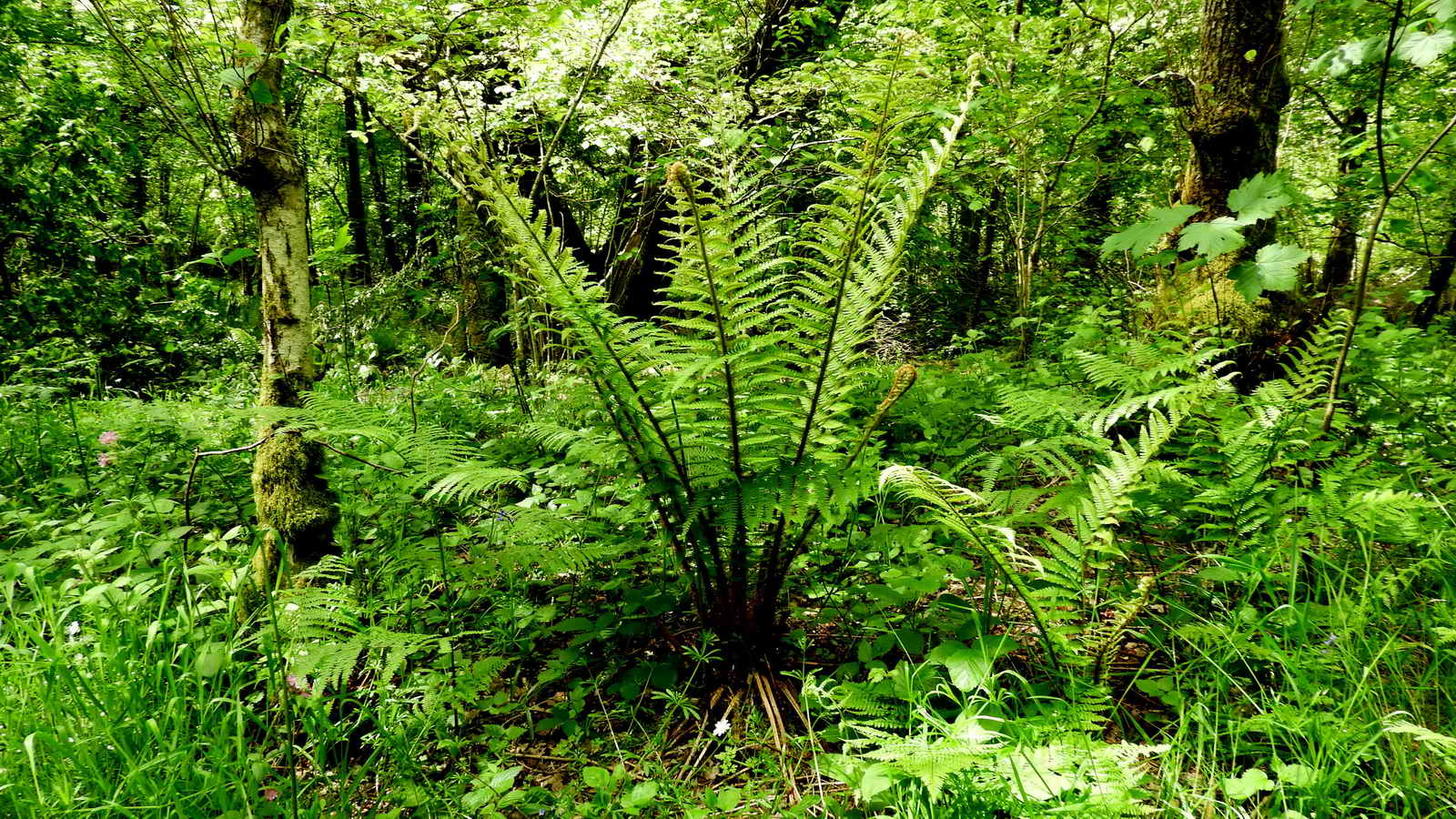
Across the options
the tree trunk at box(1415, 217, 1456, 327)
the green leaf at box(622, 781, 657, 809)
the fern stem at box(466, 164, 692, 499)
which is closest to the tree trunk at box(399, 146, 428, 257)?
the fern stem at box(466, 164, 692, 499)

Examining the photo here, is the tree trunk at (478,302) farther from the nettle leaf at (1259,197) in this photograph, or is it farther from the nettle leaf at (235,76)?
the nettle leaf at (1259,197)

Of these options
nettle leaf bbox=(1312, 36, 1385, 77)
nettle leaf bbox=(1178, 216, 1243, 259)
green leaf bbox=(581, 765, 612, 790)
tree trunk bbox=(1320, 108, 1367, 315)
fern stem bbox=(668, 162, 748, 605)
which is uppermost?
tree trunk bbox=(1320, 108, 1367, 315)

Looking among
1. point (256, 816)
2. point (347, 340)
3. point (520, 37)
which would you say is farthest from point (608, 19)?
point (256, 816)

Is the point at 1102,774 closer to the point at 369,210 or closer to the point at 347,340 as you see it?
the point at 347,340

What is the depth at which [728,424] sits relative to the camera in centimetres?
155

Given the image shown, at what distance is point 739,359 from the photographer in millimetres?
1446

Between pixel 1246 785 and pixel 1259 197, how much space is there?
4.71ft

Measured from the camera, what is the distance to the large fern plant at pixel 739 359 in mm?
1370

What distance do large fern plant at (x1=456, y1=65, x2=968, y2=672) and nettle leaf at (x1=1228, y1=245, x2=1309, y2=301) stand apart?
87 centimetres

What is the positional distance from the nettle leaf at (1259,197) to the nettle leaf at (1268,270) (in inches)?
3.9

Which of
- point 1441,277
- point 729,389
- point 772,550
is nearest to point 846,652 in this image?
point 772,550

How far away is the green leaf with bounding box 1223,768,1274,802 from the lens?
3.32 feet

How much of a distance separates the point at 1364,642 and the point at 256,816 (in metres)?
2.18

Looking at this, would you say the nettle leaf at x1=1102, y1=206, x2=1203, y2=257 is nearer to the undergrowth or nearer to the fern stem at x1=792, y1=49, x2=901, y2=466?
the undergrowth
